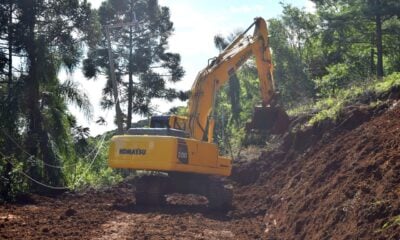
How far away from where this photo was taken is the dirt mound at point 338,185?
7254mm

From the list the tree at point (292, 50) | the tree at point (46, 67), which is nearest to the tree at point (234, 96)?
the tree at point (292, 50)

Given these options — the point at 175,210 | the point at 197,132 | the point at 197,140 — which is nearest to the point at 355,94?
the point at 197,132

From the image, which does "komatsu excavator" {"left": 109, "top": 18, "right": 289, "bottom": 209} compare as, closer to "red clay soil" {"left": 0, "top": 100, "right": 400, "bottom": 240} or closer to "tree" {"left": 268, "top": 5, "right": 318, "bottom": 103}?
"red clay soil" {"left": 0, "top": 100, "right": 400, "bottom": 240}

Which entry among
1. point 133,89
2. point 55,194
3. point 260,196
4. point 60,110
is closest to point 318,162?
point 260,196

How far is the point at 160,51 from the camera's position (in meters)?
31.8

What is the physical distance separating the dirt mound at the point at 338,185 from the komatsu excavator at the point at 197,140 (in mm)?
1195

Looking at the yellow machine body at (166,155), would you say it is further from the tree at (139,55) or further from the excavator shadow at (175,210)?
the tree at (139,55)

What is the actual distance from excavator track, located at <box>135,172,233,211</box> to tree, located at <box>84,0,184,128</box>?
14.9 m

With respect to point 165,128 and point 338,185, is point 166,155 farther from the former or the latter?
point 338,185

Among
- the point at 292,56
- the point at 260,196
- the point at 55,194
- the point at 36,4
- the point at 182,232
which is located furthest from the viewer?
the point at 292,56

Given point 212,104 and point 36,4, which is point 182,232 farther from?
point 36,4

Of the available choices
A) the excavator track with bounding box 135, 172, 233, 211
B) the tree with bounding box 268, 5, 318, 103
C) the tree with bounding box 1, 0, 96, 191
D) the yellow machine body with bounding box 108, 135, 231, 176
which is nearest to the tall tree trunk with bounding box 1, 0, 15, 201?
the tree with bounding box 1, 0, 96, 191

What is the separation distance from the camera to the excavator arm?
636 inches

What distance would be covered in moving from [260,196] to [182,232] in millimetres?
4812
